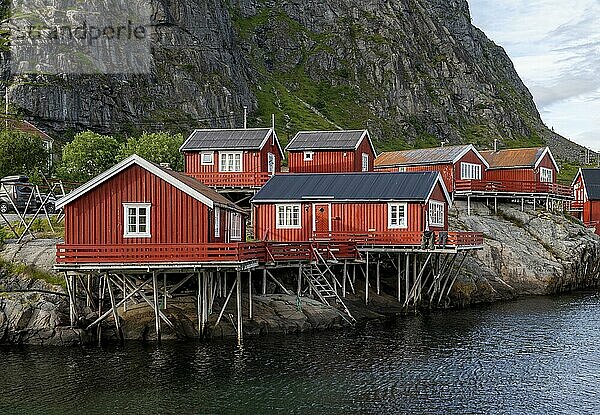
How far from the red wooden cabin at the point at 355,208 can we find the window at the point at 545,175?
75.9 ft

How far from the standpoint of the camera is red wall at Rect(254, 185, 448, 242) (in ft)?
140

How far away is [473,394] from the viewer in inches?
1024

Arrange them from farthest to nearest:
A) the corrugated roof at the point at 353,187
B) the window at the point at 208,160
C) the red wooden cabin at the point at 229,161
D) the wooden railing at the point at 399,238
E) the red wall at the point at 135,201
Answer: the window at the point at 208,160
the red wooden cabin at the point at 229,161
the corrugated roof at the point at 353,187
the wooden railing at the point at 399,238
the red wall at the point at 135,201

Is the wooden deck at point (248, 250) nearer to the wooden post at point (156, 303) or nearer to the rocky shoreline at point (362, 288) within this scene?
the wooden post at point (156, 303)

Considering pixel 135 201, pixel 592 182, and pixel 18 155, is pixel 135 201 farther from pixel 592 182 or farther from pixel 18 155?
pixel 592 182

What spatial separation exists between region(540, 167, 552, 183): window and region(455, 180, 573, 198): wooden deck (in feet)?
11.0

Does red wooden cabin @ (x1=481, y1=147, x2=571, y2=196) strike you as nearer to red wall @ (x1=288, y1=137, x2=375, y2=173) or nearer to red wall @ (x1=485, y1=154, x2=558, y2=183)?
red wall @ (x1=485, y1=154, x2=558, y2=183)

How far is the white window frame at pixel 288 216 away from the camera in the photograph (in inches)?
1772

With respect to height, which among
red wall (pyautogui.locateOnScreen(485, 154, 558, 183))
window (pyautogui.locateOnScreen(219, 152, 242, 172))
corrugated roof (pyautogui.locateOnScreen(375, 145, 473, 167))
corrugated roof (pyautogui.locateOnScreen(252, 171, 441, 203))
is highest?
corrugated roof (pyautogui.locateOnScreen(375, 145, 473, 167))

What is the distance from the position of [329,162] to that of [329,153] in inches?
29.0

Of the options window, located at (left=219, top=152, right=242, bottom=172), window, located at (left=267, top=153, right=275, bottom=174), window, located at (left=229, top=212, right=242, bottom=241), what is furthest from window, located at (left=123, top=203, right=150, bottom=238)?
window, located at (left=267, top=153, right=275, bottom=174)

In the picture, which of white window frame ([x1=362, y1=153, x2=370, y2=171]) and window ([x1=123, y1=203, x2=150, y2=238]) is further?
white window frame ([x1=362, y1=153, x2=370, y2=171])

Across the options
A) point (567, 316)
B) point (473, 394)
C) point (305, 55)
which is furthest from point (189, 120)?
point (473, 394)

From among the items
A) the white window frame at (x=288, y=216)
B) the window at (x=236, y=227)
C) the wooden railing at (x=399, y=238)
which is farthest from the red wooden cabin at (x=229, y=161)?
the window at (x=236, y=227)
